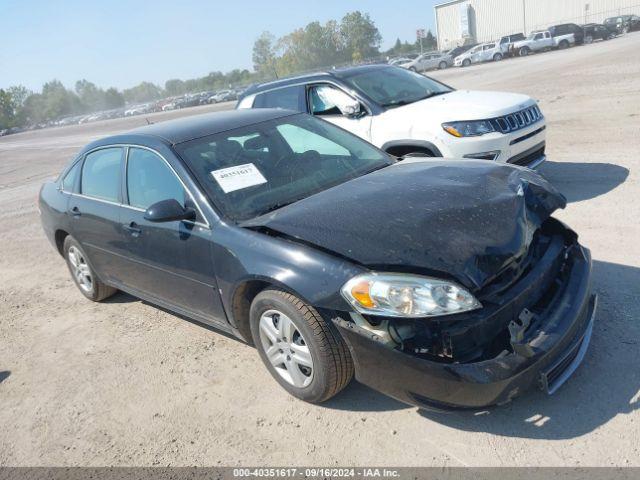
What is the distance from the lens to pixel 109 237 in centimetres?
441

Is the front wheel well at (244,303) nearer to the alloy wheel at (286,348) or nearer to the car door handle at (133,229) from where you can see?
the alloy wheel at (286,348)

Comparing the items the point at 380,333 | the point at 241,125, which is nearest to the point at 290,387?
the point at 380,333

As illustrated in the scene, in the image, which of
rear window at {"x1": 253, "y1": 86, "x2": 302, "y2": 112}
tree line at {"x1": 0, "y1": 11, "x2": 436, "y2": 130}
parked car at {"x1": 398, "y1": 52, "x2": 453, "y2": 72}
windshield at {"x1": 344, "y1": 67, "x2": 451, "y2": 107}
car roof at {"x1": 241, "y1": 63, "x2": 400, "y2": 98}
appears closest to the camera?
windshield at {"x1": 344, "y1": 67, "x2": 451, "y2": 107}

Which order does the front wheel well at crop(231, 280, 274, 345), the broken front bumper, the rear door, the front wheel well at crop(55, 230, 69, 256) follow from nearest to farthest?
1. the broken front bumper
2. the front wheel well at crop(231, 280, 274, 345)
3. the rear door
4. the front wheel well at crop(55, 230, 69, 256)

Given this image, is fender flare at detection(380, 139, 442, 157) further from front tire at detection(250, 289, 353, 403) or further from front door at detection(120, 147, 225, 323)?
front tire at detection(250, 289, 353, 403)

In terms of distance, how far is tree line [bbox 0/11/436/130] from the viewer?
110 meters

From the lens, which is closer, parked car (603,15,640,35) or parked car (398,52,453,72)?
parked car (603,15,640,35)

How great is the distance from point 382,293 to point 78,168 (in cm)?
361

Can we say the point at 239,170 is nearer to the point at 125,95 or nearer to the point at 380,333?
the point at 380,333

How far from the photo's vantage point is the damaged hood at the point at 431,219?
277 cm

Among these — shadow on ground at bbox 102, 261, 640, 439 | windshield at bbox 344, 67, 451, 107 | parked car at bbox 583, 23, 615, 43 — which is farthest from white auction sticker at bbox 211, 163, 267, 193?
parked car at bbox 583, 23, 615, 43

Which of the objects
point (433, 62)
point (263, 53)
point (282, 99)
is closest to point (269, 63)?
point (263, 53)

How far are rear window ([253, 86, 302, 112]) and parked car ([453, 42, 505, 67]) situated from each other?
134 feet

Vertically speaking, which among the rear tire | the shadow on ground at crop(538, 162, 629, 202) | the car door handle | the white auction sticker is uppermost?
the white auction sticker
